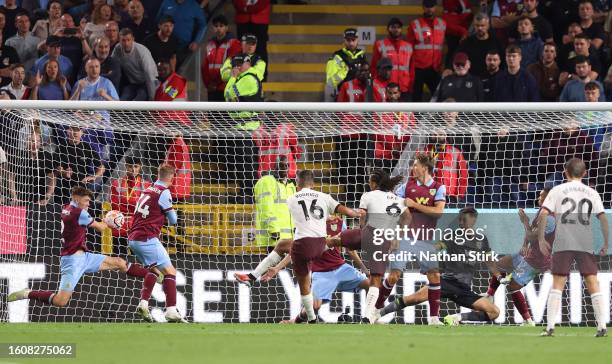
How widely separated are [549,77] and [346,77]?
2.55 m

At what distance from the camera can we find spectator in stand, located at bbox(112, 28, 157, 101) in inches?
675

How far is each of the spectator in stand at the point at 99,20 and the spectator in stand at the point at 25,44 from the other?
0.76m

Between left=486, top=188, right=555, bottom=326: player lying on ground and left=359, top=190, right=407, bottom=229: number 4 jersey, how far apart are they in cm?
110

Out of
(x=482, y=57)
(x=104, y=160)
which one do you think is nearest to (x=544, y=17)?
(x=482, y=57)

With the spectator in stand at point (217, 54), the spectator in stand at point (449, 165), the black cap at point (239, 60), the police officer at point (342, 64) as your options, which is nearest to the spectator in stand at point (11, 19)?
the spectator in stand at point (217, 54)

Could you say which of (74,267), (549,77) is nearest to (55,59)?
(74,267)

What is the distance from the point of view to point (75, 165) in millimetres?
14664

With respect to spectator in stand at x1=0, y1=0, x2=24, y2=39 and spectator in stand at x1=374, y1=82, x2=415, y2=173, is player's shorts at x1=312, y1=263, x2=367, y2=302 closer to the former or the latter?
spectator in stand at x1=374, y1=82, x2=415, y2=173

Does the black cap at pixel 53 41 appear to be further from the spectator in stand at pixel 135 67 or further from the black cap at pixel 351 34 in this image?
the black cap at pixel 351 34

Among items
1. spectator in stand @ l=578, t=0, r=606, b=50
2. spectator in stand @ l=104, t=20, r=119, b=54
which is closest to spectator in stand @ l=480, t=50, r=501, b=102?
spectator in stand @ l=578, t=0, r=606, b=50

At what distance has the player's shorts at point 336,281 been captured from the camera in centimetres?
1427

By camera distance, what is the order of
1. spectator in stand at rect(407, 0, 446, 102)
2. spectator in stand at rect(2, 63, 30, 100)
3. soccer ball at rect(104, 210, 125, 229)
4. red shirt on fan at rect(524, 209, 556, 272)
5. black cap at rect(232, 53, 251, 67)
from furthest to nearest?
spectator in stand at rect(407, 0, 446, 102), spectator in stand at rect(2, 63, 30, 100), black cap at rect(232, 53, 251, 67), soccer ball at rect(104, 210, 125, 229), red shirt on fan at rect(524, 209, 556, 272)

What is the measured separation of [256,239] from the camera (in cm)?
1465

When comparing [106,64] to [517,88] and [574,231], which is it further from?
[574,231]
